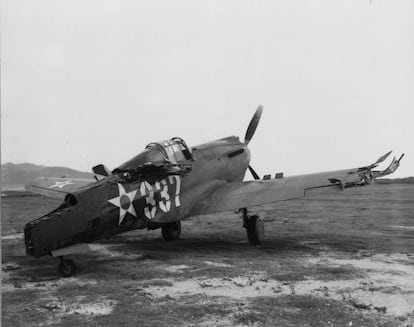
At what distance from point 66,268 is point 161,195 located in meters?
2.44

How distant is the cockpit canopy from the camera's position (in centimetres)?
885

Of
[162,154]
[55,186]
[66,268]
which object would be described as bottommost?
[66,268]

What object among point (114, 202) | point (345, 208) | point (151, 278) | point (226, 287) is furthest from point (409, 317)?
point (345, 208)

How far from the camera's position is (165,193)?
9141mm

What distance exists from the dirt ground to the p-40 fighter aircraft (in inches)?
24.7

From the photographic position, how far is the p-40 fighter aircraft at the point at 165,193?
7.18 metres

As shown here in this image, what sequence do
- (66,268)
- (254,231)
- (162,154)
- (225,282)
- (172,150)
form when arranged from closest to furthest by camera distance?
(225,282), (66,268), (162,154), (172,150), (254,231)

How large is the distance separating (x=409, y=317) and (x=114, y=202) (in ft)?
A: 16.2

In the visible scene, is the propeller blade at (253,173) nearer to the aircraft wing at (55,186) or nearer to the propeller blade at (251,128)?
the propeller blade at (251,128)

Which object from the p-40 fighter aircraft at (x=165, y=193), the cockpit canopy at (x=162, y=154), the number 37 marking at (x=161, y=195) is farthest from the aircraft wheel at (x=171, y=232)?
the cockpit canopy at (x=162, y=154)

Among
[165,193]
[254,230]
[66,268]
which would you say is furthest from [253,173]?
[66,268]

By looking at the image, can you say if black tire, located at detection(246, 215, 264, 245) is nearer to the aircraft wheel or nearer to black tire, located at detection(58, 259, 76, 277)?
the aircraft wheel

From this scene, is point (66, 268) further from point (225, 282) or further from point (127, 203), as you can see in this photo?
point (225, 282)

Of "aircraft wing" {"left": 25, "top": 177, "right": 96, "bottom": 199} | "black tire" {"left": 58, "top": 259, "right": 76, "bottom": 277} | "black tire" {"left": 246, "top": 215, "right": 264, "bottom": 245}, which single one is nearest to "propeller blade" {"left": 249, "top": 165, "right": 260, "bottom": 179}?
"black tire" {"left": 246, "top": 215, "right": 264, "bottom": 245}
